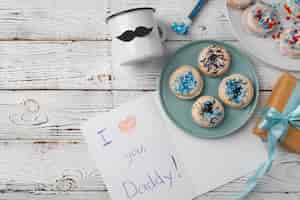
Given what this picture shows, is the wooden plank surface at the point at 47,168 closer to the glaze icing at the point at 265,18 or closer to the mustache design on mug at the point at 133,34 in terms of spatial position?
the mustache design on mug at the point at 133,34

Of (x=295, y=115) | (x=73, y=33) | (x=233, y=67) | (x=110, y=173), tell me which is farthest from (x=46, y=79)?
(x=295, y=115)

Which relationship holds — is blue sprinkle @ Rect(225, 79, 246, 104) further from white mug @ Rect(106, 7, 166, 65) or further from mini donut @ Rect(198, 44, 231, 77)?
white mug @ Rect(106, 7, 166, 65)

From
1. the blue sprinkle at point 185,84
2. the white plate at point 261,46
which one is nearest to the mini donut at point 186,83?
the blue sprinkle at point 185,84

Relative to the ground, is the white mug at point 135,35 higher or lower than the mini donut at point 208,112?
higher

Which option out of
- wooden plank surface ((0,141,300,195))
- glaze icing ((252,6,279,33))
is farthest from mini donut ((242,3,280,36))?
wooden plank surface ((0,141,300,195))

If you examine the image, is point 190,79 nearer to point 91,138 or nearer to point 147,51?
point 147,51

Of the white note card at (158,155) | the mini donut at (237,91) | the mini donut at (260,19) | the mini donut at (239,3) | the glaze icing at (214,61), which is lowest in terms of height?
the white note card at (158,155)

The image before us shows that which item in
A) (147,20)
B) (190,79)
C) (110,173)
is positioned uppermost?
(147,20)
